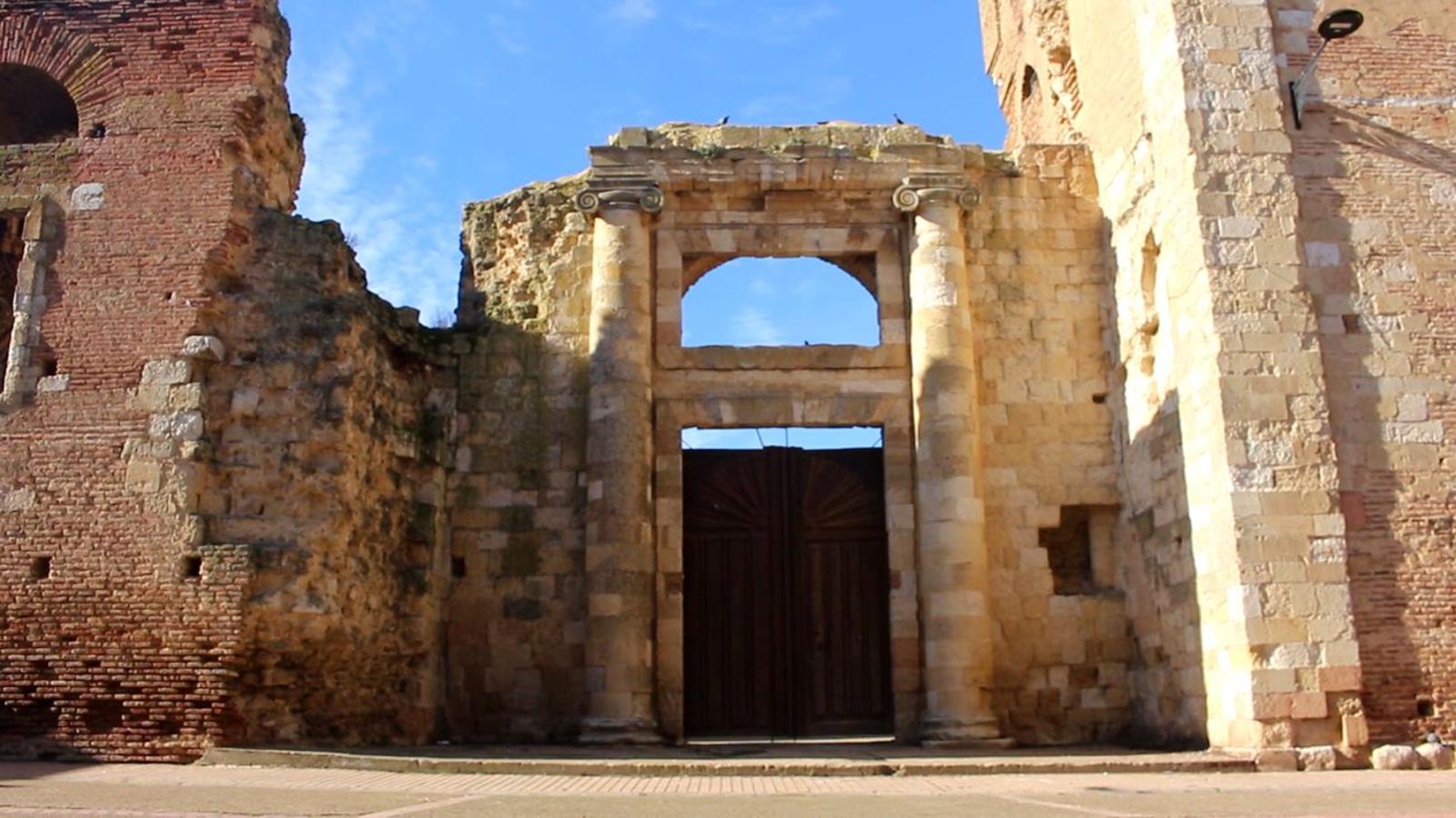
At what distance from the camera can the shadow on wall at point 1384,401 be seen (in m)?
10.8

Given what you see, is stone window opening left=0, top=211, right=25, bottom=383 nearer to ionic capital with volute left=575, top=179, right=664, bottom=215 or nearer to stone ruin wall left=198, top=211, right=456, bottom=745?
stone ruin wall left=198, top=211, right=456, bottom=745

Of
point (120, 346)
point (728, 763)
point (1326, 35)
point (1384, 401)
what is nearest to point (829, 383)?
point (728, 763)

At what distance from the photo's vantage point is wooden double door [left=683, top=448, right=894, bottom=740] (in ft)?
43.9

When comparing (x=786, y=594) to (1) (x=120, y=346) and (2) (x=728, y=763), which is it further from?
(1) (x=120, y=346)

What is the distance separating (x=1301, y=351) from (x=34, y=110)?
13186mm

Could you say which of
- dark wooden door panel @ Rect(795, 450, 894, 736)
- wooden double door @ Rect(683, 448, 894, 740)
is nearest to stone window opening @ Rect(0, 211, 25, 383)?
wooden double door @ Rect(683, 448, 894, 740)

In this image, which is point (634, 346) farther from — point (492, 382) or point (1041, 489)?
point (1041, 489)

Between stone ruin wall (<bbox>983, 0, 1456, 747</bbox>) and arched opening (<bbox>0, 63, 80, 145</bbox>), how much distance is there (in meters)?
11.3

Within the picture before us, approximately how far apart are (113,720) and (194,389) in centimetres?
288

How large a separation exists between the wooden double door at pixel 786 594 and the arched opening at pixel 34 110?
783cm

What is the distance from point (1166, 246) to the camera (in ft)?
40.3

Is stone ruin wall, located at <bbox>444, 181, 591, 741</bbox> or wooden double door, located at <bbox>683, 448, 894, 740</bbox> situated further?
wooden double door, located at <bbox>683, 448, 894, 740</bbox>

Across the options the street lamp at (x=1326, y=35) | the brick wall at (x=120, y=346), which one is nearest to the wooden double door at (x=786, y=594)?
the brick wall at (x=120, y=346)

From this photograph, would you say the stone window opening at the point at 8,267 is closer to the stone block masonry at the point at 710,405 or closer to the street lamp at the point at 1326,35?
the stone block masonry at the point at 710,405
